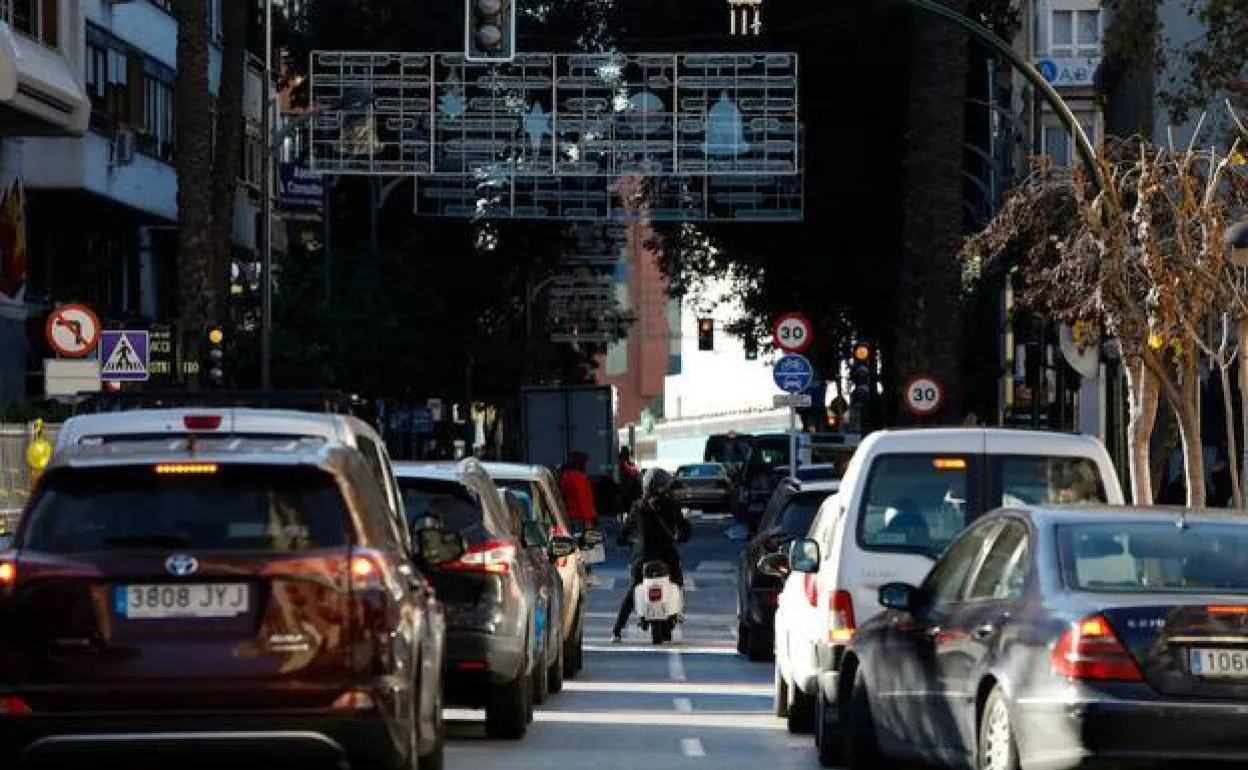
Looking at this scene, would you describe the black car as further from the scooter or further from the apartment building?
the apartment building

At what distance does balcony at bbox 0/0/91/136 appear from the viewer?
4503 centimetres

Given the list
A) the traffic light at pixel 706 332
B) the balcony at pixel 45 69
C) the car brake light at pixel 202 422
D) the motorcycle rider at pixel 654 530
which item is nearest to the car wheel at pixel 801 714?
the car brake light at pixel 202 422

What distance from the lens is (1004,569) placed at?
14688mm

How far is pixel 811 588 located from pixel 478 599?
1.98m

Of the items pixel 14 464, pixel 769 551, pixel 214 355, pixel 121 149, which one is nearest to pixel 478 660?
pixel 769 551

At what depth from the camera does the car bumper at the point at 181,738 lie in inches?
512

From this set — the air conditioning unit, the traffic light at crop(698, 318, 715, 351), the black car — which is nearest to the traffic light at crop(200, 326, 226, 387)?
the air conditioning unit

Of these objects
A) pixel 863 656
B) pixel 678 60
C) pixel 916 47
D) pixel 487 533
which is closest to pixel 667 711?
pixel 487 533

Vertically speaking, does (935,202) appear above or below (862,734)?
above

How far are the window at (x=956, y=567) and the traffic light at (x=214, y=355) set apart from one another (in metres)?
30.9

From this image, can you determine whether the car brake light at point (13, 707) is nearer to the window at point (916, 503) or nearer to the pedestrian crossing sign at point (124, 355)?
the window at point (916, 503)

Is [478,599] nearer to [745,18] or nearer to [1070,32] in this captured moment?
[745,18]

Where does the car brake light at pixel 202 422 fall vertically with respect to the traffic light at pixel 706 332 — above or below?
above

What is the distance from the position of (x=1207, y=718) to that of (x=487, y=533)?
7.82m
